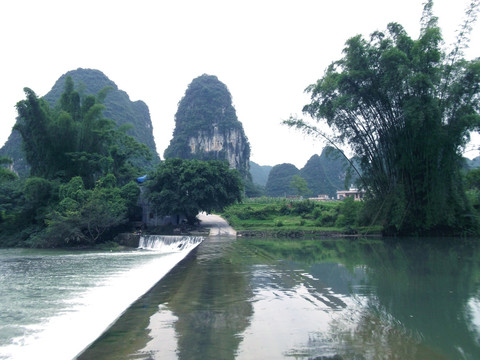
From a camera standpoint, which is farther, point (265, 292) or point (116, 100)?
point (116, 100)

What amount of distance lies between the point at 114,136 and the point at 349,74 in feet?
61.3

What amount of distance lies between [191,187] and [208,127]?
49706 millimetres

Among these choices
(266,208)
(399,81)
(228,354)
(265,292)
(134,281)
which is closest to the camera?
(228,354)

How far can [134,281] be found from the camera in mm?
10078

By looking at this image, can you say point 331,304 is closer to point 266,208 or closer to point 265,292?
point 265,292

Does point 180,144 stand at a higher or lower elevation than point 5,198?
higher

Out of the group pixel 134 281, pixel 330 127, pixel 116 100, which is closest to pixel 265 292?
pixel 134 281

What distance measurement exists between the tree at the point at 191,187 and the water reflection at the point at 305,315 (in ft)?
41.2

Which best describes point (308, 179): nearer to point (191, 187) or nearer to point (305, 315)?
point (191, 187)

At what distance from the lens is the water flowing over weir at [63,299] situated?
534cm

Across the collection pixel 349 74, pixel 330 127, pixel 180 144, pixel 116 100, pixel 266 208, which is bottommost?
pixel 266 208

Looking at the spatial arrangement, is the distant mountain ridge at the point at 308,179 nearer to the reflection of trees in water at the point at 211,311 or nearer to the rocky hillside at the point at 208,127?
the rocky hillside at the point at 208,127

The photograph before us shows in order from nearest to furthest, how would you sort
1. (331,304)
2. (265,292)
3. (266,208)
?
1. (331,304)
2. (265,292)
3. (266,208)

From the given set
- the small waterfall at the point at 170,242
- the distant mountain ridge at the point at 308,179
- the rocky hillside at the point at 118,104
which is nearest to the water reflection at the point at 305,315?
the small waterfall at the point at 170,242
